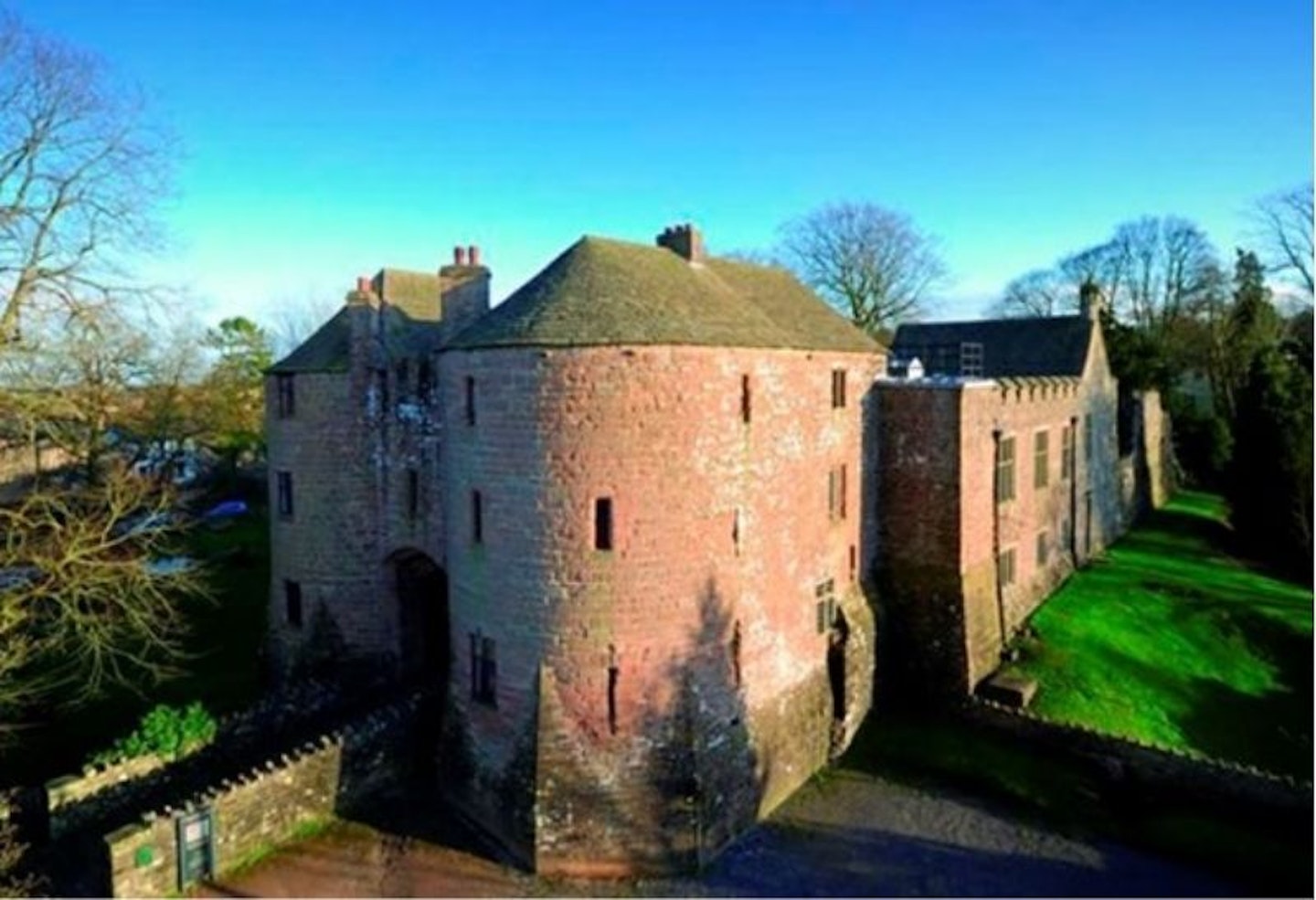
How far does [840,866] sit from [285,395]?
56.1ft

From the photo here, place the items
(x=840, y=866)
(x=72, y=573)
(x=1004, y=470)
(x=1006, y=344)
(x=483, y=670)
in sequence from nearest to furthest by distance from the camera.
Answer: (x=840, y=866) → (x=483, y=670) → (x=72, y=573) → (x=1004, y=470) → (x=1006, y=344)

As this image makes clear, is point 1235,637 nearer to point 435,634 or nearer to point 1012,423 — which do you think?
point 1012,423

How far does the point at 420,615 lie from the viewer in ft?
73.5

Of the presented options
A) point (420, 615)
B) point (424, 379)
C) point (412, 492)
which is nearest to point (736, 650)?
point (412, 492)

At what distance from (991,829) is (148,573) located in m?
17.8

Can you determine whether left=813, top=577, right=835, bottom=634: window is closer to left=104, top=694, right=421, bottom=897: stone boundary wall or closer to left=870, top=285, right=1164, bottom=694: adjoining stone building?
left=870, top=285, right=1164, bottom=694: adjoining stone building

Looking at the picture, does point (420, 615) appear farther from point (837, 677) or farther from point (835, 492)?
point (835, 492)

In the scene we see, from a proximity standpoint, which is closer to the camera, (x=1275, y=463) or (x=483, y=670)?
(x=483, y=670)

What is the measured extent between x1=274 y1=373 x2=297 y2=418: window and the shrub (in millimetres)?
7403

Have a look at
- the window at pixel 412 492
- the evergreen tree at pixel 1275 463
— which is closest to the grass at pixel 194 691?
the window at pixel 412 492

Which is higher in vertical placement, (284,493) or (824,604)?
(284,493)

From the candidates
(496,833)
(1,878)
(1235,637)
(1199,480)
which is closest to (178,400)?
(1,878)

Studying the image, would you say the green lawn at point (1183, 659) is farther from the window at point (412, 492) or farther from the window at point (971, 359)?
the window at point (412, 492)

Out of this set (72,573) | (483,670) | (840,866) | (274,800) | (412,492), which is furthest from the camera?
(412,492)
